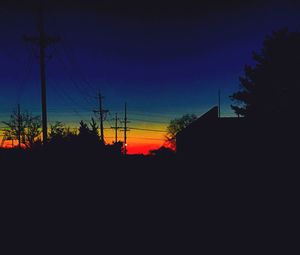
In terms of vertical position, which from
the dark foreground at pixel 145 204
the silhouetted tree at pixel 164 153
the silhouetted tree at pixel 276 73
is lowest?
the dark foreground at pixel 145 204

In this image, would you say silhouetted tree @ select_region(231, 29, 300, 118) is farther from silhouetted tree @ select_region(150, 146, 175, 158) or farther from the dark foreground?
the dark foreground

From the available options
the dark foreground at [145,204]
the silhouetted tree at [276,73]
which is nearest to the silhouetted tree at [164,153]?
the dark foreground at [145,204]

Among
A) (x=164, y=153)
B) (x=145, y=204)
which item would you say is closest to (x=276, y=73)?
(x=164, y=153)

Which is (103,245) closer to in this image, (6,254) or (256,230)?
(6,254)

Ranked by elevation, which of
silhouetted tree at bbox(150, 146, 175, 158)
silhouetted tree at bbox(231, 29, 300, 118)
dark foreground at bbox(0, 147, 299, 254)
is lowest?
dark foreground at bbox(0, 147, 299, 254)

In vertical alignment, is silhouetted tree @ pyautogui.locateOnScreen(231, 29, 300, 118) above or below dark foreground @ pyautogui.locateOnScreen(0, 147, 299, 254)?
above

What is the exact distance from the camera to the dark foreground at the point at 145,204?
10328mm

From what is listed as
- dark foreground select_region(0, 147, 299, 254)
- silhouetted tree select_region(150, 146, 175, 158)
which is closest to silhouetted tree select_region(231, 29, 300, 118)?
silhouetted tree select_region(150, 146, 175, 158)

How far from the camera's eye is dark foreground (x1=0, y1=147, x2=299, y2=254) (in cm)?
1033

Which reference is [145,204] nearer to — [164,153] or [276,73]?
[164,153]

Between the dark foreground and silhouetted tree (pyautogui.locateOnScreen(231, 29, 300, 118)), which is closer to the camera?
the dark foreground

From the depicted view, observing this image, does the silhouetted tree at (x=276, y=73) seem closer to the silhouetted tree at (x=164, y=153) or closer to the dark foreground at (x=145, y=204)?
the silhouetted tree at (x=164, y=153)

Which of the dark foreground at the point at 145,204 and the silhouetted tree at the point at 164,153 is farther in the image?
the silhouetted tree at the point at 164,153

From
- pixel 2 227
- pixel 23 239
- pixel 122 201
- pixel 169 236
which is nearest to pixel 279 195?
pixel 169 236
